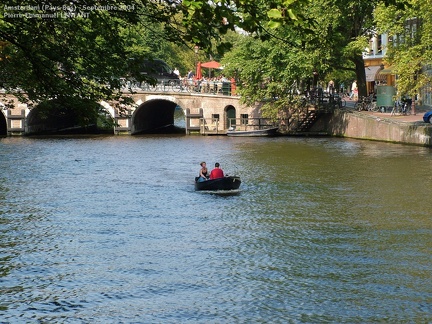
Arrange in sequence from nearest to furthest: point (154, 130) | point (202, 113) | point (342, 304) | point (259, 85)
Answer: point (342, 304)
point (259, 85)
point (202, 113)
point (154, 130)

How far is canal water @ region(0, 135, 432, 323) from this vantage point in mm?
16875

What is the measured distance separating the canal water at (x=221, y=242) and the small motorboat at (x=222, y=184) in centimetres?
38

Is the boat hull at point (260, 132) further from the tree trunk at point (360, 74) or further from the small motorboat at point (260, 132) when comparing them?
the tree trunk at point (360, 74)

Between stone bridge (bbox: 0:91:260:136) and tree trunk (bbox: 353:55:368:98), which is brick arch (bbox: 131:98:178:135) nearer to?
stone bridge (bbox: 0:91:260:136)

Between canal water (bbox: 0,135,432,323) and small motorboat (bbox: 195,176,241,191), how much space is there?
381 millimetres

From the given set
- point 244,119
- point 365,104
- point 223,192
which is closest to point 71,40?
point 223,192

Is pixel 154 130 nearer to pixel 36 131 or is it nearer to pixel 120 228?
pixel 36 131

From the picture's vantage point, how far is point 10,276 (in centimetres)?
1948

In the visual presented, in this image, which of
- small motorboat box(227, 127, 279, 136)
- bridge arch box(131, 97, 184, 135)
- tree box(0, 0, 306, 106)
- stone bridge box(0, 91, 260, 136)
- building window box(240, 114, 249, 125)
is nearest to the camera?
tree box(0, 0, 306, 106)

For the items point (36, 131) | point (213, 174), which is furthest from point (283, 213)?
point (36, 131)

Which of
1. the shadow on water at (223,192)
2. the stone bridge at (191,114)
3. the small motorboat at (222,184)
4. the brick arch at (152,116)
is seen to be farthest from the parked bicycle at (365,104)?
the small motorboat at (222,184)

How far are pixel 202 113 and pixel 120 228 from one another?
40.7 m

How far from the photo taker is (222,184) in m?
32.1

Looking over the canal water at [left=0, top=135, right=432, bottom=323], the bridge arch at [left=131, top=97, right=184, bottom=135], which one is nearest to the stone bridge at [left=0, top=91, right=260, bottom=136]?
the bridge arch at [left=131, top=97, right=184, bottom=135]
